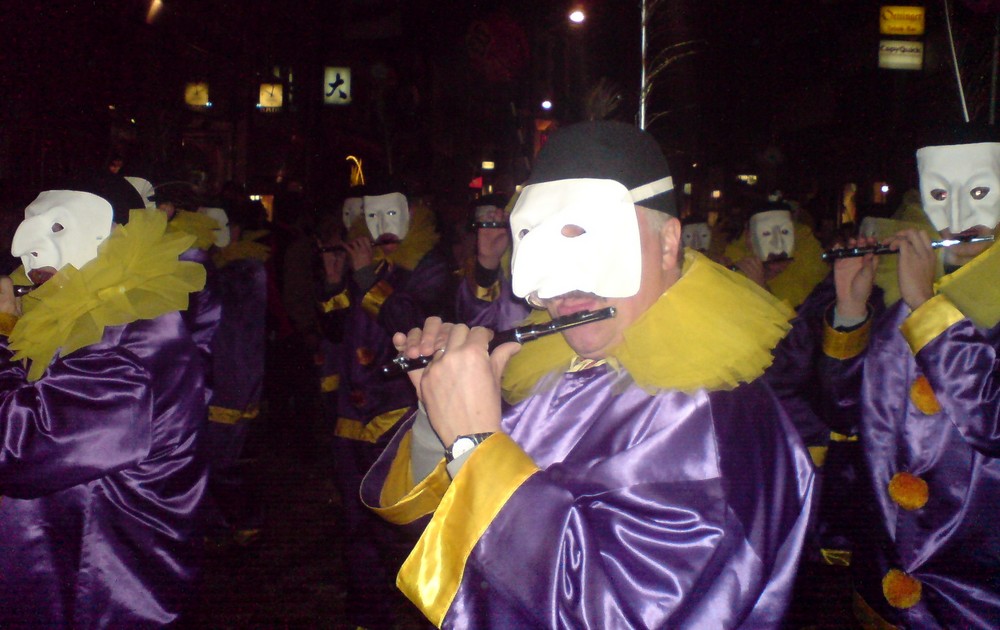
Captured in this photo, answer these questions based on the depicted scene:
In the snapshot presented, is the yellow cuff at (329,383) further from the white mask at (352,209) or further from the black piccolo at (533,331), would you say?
the black piccolo at (533,331)

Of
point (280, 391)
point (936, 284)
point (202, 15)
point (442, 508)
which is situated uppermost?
point (202, 15)

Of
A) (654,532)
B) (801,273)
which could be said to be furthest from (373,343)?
(654,532)

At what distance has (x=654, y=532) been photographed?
1.32m

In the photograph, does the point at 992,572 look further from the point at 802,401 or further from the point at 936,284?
the point at 802,401

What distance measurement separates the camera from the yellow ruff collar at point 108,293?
7.72 ft

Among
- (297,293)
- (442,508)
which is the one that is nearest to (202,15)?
(297,293)

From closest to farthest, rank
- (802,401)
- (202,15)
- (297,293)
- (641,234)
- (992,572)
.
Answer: (641,234), (992,572), (802,401), (297,293), (202,15)

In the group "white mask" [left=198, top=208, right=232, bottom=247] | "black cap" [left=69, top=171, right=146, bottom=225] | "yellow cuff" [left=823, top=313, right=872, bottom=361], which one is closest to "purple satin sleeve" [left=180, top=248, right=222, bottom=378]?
"black cap" [left=69, top=171, right=146, bottom=225]

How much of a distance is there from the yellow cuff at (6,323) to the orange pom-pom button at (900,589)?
3040 mm

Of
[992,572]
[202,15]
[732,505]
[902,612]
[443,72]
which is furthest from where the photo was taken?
[443,72]

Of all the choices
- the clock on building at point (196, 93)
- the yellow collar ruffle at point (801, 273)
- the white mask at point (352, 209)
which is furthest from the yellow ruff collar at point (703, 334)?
the clock on building at point (196, 93)

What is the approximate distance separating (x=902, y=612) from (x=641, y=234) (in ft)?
5.18

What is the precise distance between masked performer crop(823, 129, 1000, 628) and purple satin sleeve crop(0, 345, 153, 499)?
95.7 inches

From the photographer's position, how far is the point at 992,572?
211 centimetres
